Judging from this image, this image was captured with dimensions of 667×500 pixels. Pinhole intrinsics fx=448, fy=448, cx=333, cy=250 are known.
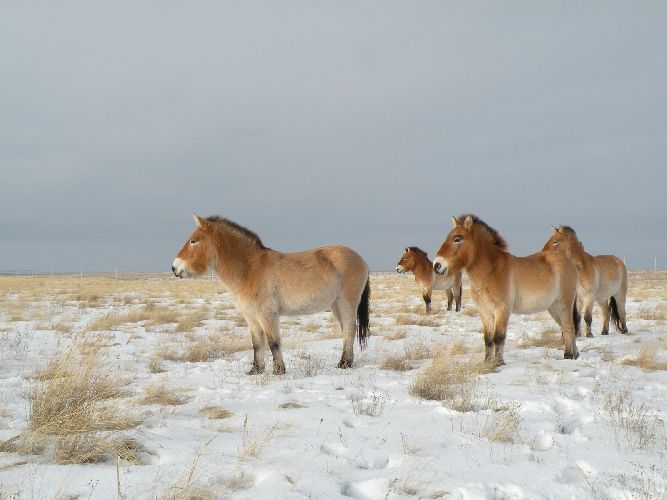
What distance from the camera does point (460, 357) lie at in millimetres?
7996

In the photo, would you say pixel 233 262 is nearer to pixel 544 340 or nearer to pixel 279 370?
pixel 279 370

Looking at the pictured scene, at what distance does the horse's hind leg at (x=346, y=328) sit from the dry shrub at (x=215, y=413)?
311 cm

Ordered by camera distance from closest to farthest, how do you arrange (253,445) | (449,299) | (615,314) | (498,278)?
(253,445) → (498,278) → (615,314) → (449,299)

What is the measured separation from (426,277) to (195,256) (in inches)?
482

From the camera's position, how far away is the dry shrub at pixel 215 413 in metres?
4.35

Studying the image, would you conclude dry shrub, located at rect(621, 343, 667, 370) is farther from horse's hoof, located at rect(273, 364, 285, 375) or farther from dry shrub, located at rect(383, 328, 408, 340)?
horse's hoof, located at rect(273, 364, 285, 375)

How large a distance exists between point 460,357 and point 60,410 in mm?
6176

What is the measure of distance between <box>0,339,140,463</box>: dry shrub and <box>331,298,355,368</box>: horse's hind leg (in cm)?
370

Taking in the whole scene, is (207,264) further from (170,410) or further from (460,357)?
(460,357)

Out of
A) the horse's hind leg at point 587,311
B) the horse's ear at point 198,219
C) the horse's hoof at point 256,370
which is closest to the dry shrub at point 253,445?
the horse's hoof at point 256,370

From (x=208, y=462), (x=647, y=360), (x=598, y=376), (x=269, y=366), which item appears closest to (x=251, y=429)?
(x=208, y=462)

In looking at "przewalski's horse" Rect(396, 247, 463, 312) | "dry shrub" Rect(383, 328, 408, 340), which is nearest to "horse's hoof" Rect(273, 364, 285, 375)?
"dry shrub" Rect(383, 328, 408, 340)

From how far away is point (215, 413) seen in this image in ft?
14.4

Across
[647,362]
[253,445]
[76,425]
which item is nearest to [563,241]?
[647,362]
